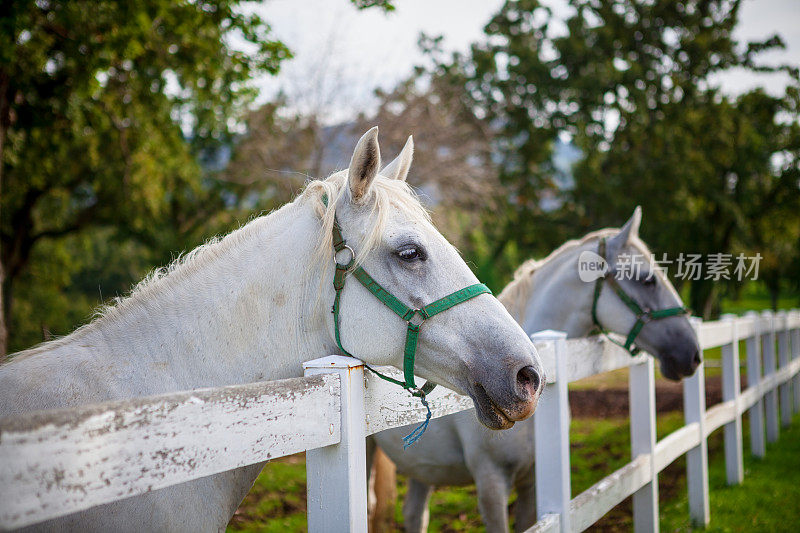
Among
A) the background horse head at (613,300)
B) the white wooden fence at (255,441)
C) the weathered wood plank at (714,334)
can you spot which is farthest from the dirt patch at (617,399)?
the white wooden fence at (255,441)

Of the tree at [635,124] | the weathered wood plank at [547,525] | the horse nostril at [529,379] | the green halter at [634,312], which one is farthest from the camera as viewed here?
the tree at [635,124]

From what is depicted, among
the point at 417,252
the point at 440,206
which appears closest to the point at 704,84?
the point at 440,206

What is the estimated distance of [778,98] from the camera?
1755 centimetres

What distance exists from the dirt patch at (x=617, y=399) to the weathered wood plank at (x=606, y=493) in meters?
6.44

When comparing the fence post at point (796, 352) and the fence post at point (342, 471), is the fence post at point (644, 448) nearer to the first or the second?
the fence post at point (342, 471)

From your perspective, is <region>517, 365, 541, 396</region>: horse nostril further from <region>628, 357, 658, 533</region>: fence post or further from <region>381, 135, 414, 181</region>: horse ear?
<region>628, 357, 658, 533</region>: fence post

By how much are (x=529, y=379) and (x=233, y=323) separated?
1073 millimetres

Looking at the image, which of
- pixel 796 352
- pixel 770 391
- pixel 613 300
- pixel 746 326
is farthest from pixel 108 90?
pixel 796 352

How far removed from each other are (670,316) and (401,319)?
Result: 9.48ft

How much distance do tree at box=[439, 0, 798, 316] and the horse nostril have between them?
15094 mm

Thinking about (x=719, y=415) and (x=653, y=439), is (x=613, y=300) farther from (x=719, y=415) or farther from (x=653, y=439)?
(x=719, y=415)

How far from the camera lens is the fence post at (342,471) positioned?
156 centimetres

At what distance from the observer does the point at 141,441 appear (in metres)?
1.10

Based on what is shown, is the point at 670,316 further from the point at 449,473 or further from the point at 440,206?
the point at 440,206
